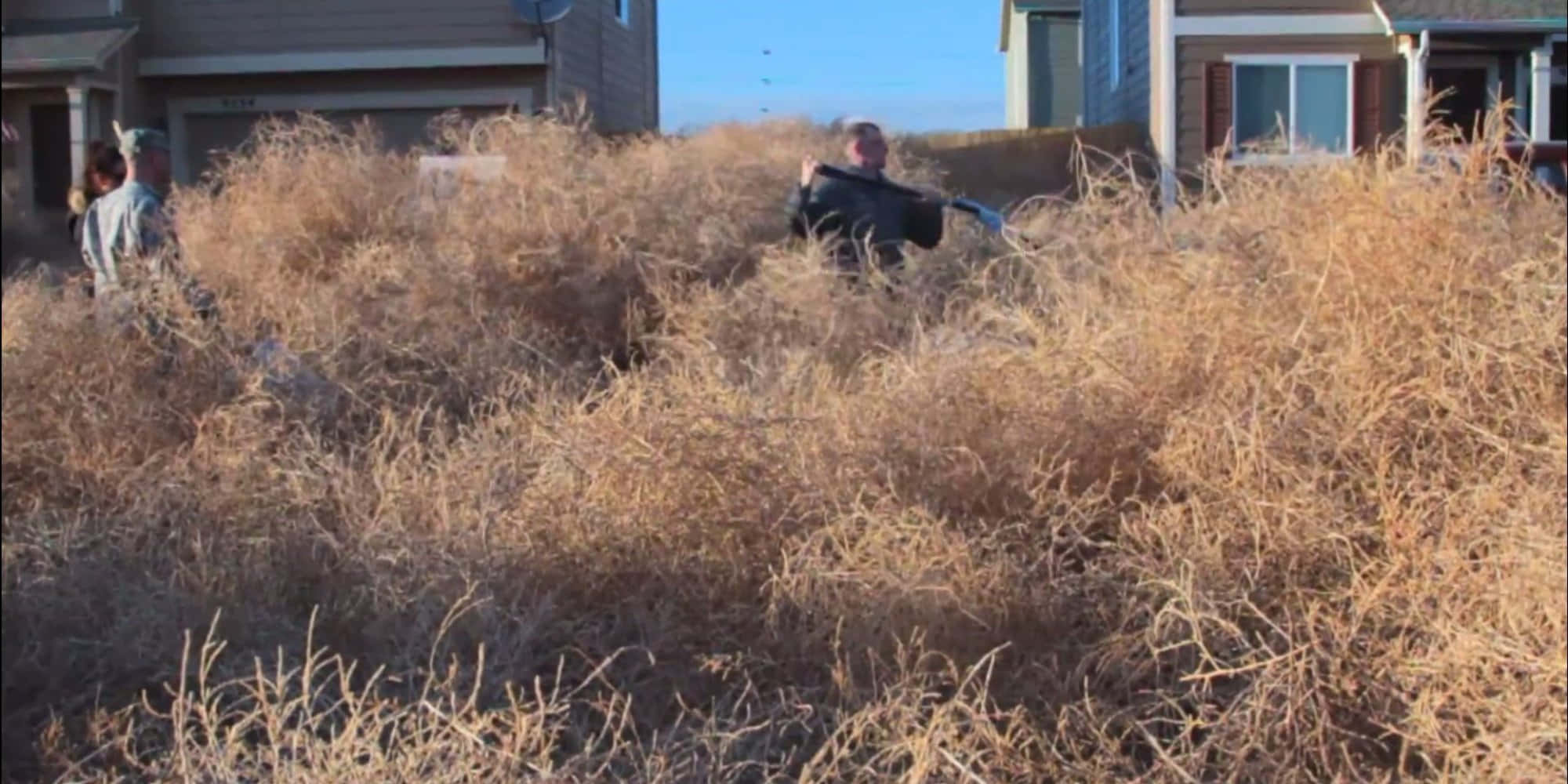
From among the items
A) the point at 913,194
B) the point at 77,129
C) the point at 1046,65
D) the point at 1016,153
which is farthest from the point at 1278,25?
the point at 77,129

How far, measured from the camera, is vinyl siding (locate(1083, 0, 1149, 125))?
53.2 feet

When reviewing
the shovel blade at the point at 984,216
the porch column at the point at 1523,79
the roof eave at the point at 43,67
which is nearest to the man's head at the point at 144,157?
the roof eave at the point at 43,67

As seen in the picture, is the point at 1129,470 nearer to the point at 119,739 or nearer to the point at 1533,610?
the point at 1533,610

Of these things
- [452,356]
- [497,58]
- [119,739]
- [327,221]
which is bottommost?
[119,739]

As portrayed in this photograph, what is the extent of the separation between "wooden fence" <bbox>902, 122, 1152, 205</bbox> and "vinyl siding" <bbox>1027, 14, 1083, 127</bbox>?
12.6ft

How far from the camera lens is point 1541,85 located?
1441 cm

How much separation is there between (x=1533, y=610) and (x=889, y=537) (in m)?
1.35

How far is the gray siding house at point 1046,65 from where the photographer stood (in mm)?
19547

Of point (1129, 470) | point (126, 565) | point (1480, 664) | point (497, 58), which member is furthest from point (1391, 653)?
point (497, 58)

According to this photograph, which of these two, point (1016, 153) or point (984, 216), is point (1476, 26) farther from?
point (984, 216)

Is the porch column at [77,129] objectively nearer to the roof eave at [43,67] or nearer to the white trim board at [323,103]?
the roof eave at [43,67]

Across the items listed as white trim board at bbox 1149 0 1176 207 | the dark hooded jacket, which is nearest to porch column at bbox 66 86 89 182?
the dark hooded jacket

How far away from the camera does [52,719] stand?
323 cm

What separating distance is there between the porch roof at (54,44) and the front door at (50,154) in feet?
0.23
